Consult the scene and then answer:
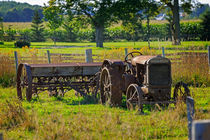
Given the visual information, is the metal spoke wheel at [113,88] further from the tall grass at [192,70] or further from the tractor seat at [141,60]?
the tall grass at [192,70]

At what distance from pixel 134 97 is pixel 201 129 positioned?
17.1 ft

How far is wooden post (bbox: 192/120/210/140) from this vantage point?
226cm

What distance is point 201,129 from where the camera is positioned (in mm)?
2303

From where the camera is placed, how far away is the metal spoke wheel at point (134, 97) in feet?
23.1

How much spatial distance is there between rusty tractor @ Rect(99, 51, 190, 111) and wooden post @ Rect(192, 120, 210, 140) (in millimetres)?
4626

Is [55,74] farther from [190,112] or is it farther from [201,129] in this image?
[201,129]

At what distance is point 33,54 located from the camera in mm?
14695

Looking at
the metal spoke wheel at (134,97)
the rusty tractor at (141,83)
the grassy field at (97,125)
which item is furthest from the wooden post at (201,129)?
the rusty tractor at (141,83)

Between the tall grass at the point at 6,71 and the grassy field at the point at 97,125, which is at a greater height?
the tall grass at the point at 6,71

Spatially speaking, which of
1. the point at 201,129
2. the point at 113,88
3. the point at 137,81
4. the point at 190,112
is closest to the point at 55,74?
the point at 113,88

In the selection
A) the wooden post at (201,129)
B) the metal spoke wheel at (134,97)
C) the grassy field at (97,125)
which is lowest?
the grassy field at (97,125)

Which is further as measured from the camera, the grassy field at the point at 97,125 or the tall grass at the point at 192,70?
the tall grass at the point at 192,70

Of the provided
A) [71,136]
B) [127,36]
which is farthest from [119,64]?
[127,36]

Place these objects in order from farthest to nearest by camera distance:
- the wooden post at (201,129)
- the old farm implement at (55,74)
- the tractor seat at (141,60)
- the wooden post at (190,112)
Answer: the old farm implement at (55,74), the tractor seat at (141,60), the wooden post at (190,112), the wooden post at (201,129)
